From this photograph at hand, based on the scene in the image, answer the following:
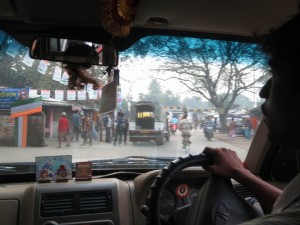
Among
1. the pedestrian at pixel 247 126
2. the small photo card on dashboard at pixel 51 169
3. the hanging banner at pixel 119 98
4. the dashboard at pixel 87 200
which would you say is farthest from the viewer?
the pedestrian at pixel 247 126

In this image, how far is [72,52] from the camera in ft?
10.4

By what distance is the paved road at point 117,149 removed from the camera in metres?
3.20

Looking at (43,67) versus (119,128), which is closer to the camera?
(43,67)

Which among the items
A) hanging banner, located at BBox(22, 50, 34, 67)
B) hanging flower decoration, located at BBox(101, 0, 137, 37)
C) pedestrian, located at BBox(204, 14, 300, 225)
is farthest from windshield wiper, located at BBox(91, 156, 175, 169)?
pedestrian, located at BBox(204, 14, 300, 225)

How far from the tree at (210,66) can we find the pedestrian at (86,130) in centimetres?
80

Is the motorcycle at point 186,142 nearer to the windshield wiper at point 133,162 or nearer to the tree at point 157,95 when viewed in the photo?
the windshield wiper at point 133,162

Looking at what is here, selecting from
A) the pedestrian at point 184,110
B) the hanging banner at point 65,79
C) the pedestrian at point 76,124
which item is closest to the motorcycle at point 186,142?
the pedestrian at point 184,110

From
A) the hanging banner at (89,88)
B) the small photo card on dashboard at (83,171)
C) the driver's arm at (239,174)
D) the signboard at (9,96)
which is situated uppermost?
the hanging banner at (89,88)

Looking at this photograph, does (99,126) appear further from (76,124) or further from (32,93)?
(32,93)

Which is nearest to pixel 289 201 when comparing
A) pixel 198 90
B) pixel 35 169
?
pixel 35 169

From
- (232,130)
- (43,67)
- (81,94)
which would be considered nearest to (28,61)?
(43,67)

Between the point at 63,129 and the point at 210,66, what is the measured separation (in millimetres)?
1572

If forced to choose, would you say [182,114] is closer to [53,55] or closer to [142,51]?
[142,51]

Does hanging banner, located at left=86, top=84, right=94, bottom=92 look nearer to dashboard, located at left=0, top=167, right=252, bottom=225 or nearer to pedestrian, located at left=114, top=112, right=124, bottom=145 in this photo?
pedestrian, located at left=114, top=112, right=124, bottom=145
